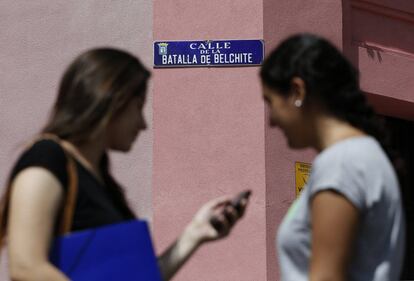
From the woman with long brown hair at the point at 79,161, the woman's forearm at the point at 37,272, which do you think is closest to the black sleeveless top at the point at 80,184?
the woman with long brown hair at the point at 79,161

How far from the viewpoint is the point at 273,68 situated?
2.83m

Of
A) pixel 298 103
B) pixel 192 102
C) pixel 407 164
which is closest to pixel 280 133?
pixel 192 102

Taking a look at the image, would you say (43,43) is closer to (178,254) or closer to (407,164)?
(407,164)

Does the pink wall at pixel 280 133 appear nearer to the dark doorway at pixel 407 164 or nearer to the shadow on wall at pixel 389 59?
the shadow on wall at pixel 389 59

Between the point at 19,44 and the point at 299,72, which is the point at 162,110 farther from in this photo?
the point at 299,72

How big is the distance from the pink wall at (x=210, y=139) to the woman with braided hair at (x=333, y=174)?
444cm

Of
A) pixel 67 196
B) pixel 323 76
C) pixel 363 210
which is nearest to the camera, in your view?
pixel 363 210

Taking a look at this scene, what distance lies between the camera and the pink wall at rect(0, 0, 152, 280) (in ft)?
25.1

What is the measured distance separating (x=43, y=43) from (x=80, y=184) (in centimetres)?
499

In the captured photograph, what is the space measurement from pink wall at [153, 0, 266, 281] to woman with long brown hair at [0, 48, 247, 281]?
158 inches

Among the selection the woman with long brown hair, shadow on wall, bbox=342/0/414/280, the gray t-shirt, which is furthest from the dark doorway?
the gray t-shirt

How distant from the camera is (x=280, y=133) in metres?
7.45

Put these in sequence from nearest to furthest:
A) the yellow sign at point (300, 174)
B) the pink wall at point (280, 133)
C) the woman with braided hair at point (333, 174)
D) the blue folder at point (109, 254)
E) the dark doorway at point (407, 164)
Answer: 1. the woman with braided hair at point (333, 174)
2. the blue folder at point (109, 254)
3. the pink wall at point (280, 133)
4. the yellow sign at point (300, 174)
5. the dark doorway at point (407, 164)

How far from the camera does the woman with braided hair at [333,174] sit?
2605 millimetres
